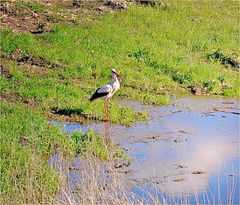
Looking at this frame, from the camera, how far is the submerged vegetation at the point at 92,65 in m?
11.6

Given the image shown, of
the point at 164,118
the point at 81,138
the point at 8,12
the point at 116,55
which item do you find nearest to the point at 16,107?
the point at 81,138

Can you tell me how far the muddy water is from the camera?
10.0 m

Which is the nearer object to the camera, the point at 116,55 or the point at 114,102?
the point at 114,102

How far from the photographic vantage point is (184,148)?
40.8 feet

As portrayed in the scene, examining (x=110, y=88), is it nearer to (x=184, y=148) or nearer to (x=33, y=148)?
(x=184, y=148)

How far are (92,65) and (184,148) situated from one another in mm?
5225

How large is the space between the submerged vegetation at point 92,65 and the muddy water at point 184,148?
468 mm

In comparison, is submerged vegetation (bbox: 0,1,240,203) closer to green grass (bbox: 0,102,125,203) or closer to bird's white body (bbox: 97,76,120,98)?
green grass (bbox: 0,102,125,203)

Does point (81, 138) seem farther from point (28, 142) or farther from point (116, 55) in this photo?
point (116, 55)

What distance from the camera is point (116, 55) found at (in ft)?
58.5

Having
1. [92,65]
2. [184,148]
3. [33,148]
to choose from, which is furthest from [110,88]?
[33,148]

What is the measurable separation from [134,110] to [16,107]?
8.54 feet

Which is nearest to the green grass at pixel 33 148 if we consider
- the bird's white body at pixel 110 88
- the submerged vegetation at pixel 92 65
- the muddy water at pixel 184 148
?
the submerged vegetation at pixel 92 65

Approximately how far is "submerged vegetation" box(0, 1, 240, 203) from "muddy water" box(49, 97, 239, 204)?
0.47 meters
